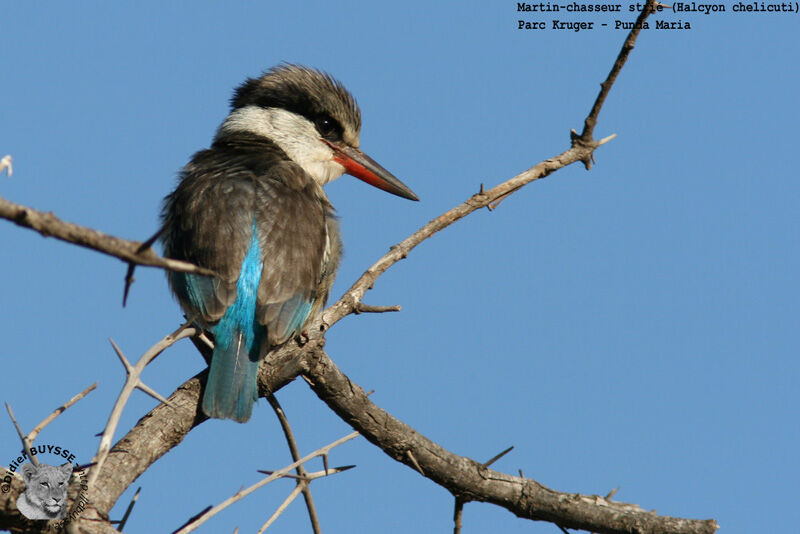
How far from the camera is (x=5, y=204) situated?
1310 mm

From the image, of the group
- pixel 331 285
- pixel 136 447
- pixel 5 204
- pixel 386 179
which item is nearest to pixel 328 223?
pixel 331 285

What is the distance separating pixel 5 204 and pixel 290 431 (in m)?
1.65

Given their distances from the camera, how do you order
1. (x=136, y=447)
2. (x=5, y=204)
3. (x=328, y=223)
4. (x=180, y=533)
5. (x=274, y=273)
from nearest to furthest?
(x=5, y=204) < (x=180, y=533) < (x=136, y=447) < (x=274, y=273) < (x=328, y=223)

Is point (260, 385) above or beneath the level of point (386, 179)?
beneath

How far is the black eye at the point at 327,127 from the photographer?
471cm

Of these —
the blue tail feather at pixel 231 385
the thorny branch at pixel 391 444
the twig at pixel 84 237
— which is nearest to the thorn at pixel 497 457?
the thorny branch at pixel 391 444

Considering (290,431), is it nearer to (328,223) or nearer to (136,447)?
(136,447)

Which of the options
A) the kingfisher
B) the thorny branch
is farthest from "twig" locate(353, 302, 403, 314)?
the kingfisher

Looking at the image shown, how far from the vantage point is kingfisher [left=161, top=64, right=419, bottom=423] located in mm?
3086

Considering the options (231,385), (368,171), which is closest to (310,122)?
(368,171)

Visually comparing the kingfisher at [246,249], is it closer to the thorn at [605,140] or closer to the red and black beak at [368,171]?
the red and black beak at [368,171]

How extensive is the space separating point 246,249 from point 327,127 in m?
1.54

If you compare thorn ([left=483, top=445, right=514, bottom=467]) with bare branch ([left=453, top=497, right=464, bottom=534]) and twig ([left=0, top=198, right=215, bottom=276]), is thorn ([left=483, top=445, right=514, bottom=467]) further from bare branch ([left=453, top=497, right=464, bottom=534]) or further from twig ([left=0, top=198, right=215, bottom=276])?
twig ([left=0, top=198, right=215, bottom=276])

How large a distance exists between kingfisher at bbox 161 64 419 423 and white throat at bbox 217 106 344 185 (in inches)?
0.6
